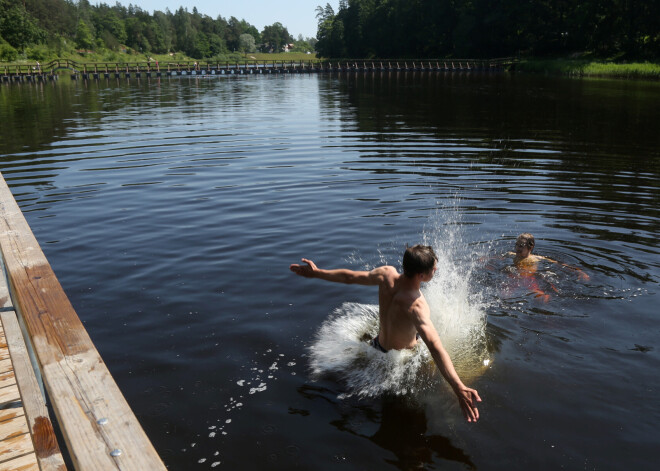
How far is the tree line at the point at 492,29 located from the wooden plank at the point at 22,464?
83793 mm

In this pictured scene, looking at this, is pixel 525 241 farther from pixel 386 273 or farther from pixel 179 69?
pixel 179 69

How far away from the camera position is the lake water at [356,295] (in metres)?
5.81

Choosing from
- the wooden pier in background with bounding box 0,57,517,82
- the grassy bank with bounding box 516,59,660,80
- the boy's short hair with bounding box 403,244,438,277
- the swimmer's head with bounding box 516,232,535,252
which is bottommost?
the swimmer's head with bounding box 516,232,535,252

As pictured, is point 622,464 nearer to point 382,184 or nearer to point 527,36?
point 382,184

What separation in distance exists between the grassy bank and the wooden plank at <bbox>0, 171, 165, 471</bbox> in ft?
213

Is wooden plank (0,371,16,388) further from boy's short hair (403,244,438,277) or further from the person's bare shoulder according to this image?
boy's short hair (403,244,438,277)

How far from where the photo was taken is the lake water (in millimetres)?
5812

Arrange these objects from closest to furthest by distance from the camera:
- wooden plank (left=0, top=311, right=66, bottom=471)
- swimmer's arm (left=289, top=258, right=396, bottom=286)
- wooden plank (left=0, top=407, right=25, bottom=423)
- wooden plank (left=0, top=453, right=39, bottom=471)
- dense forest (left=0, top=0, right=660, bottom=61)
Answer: wooden plank (left=0, top=311, right=66, bottom=471) < wooden plank (left=0, top=453, right=39, bottom=471) < wooden plank (left=0, top=407, right=25, bottom=423) < swimmer's arm (left=289, top=258, right=396, bottom=286) < dense forest (left=0, top=0, right=660, bottom=61)

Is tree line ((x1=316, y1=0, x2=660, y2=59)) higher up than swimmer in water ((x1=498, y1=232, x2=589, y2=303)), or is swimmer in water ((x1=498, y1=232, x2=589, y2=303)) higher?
tree line ((x1=316, y1=0, x2=660, y2=59))

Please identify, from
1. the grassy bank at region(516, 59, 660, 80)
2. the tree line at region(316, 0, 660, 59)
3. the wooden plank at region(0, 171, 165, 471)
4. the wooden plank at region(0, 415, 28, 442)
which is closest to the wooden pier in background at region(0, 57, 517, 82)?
the grassy bank at region(516, 59, 660, 80)

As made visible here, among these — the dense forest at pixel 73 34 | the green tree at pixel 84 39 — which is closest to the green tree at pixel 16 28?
the dense forest at pixel 73 34

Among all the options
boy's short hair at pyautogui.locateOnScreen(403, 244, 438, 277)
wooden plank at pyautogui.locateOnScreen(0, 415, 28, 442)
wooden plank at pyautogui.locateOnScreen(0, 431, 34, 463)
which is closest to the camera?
wooden plank at pyautogui.locateOnScreen(0, 431, 34, 463)

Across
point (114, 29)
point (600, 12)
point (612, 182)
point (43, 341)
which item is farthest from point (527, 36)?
point (114, 29)

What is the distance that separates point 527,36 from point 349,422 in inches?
4072
